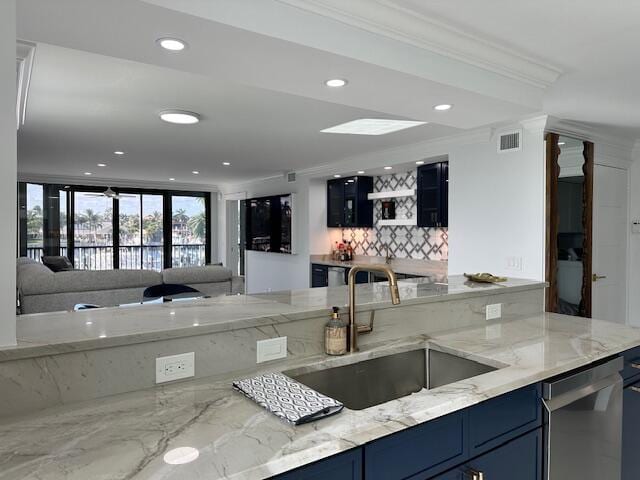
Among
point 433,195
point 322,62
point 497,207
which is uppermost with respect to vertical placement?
point 322,62

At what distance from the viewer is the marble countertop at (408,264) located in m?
5.25

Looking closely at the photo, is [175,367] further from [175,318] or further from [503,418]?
[503,418]

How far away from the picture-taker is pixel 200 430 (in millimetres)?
1118

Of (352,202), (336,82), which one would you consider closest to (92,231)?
(352,202)

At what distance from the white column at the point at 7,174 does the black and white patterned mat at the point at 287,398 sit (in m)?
0.68

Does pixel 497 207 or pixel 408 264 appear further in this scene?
pixel 408 264

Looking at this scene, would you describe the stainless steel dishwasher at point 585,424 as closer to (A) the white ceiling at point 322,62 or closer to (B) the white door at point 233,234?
(A) the white ceiling at point 322,62

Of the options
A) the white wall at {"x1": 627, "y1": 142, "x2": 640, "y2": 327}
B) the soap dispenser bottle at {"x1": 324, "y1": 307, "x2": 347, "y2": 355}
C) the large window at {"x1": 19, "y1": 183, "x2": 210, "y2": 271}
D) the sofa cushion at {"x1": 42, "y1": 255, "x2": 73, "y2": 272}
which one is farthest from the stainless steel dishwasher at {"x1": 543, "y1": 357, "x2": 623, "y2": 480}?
the large window at {"x1": 19, "y1": 183, "x2": 210, "y2": 271}

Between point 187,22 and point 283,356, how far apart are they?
4.19 ft

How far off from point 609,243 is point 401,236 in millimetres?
2424

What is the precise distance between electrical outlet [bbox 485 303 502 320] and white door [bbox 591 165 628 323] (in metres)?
2.73

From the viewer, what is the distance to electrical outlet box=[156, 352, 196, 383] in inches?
55.6

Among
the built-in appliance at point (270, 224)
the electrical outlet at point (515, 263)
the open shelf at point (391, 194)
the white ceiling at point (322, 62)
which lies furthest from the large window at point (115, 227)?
the electrical outlet at point (515, 263)

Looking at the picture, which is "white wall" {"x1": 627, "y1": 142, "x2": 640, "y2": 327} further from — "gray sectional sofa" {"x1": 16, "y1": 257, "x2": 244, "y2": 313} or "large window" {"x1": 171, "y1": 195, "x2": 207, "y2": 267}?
"large window" {"x1": 171, "y1": 195, "x2": 207, "y2": 267}
